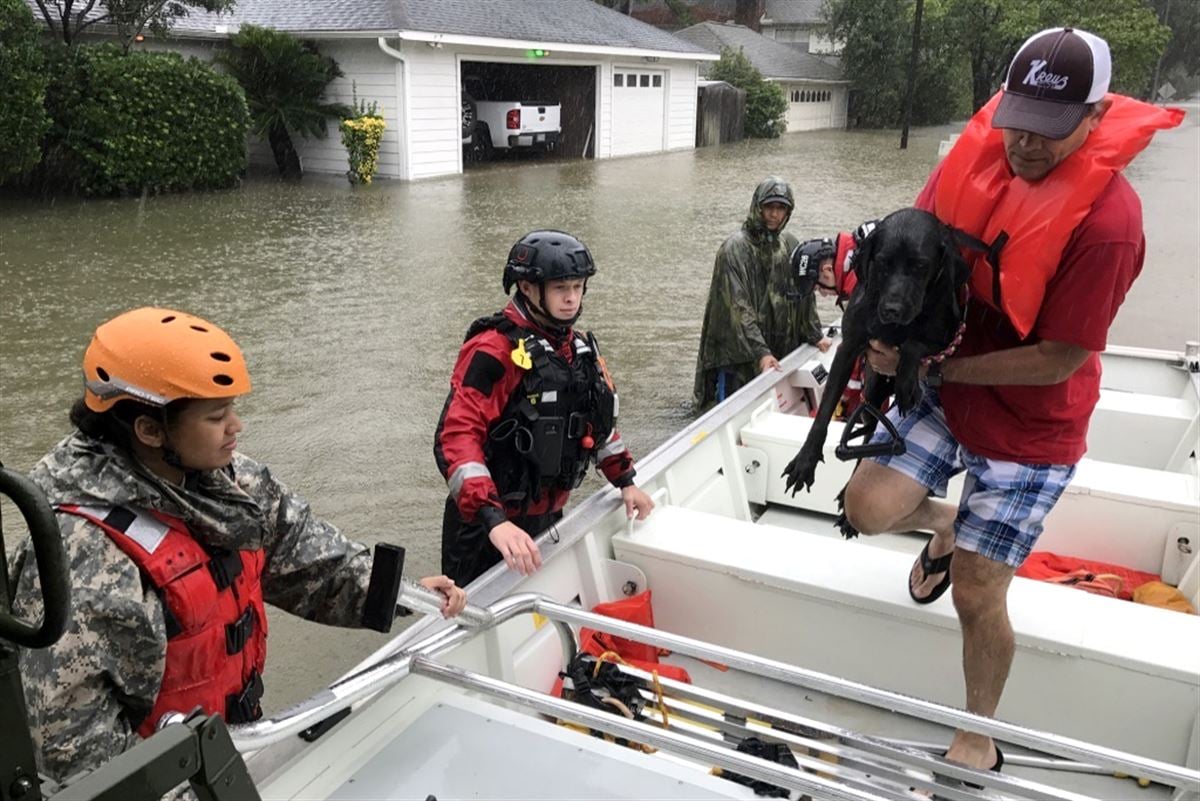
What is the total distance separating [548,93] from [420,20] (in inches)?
273

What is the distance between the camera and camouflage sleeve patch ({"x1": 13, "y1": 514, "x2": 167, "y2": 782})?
5.24 ft

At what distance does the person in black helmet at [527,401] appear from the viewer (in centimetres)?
286

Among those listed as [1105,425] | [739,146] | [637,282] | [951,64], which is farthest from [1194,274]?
[951,64]

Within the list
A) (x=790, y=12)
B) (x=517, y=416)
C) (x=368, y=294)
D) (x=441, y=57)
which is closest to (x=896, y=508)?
(x=517, y=416)

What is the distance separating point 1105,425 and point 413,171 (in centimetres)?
1559

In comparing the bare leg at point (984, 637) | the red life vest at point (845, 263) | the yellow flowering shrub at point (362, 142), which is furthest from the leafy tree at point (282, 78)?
the bare leg at point (984, 637)

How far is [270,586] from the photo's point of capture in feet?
7.23

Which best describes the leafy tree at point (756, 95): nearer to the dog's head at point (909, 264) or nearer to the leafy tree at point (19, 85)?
the leafy tree at point (19, 85)

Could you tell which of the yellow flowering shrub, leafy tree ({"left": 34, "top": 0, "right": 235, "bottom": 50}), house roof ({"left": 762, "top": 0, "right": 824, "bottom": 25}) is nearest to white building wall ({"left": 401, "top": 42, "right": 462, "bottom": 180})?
the yellow flowering shrub

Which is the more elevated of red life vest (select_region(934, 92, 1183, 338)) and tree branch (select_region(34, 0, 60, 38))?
tree branch (select_region(34, 0, 60, 38))

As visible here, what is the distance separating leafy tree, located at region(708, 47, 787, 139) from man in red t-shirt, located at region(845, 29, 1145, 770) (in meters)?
31.0

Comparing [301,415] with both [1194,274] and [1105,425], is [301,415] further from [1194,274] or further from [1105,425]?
[1194,274]

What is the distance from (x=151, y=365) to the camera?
1.72 m

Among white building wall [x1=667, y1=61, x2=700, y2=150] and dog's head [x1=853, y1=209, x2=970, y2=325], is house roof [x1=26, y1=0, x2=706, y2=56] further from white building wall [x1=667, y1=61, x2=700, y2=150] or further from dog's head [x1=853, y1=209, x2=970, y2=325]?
dog's head [x1=853, y1=209, x2=970, y2=325]
